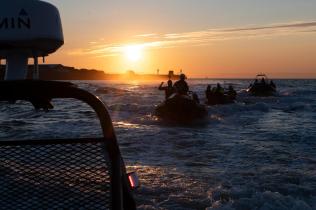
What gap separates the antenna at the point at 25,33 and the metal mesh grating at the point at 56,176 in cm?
37

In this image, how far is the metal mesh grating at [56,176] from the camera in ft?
5.86

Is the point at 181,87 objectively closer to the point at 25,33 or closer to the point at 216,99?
the point at 216,99

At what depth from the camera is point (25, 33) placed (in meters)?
1.85

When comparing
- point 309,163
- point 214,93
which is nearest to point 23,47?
point 309,163

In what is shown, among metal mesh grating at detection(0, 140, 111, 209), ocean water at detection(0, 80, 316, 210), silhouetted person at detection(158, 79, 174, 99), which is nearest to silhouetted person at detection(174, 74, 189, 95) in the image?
silhouetted person at detection(158, 79, 174, 99)

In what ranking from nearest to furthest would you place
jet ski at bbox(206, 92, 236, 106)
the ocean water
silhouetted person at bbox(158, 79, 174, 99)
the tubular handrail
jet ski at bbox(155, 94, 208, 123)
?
1. the tubular handrail
2. the ocean water
3. jet ski at bbox(155, 94, 208, 123)
4. silhouetted person at bbox(158, 79, 174, 99)
5. jet ski at bbox(206, 92, 236, 106)

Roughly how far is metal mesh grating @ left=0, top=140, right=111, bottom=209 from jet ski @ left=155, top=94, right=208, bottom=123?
2012 centimetres

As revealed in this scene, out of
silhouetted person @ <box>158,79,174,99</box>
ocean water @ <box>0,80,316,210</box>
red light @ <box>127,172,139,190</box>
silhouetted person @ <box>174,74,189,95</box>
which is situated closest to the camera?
red light @ <box>127,172,139,190</box>

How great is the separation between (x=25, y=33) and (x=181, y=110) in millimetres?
20634

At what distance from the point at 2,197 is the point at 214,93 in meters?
30.9

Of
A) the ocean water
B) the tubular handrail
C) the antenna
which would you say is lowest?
the ocean water

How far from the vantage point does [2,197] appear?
6.73 feet

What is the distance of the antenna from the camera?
Result: 1.85 meters

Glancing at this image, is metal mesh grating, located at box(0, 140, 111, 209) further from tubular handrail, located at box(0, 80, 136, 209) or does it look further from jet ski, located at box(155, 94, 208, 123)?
jet ski, located at box(155, 94, 208, 123)
